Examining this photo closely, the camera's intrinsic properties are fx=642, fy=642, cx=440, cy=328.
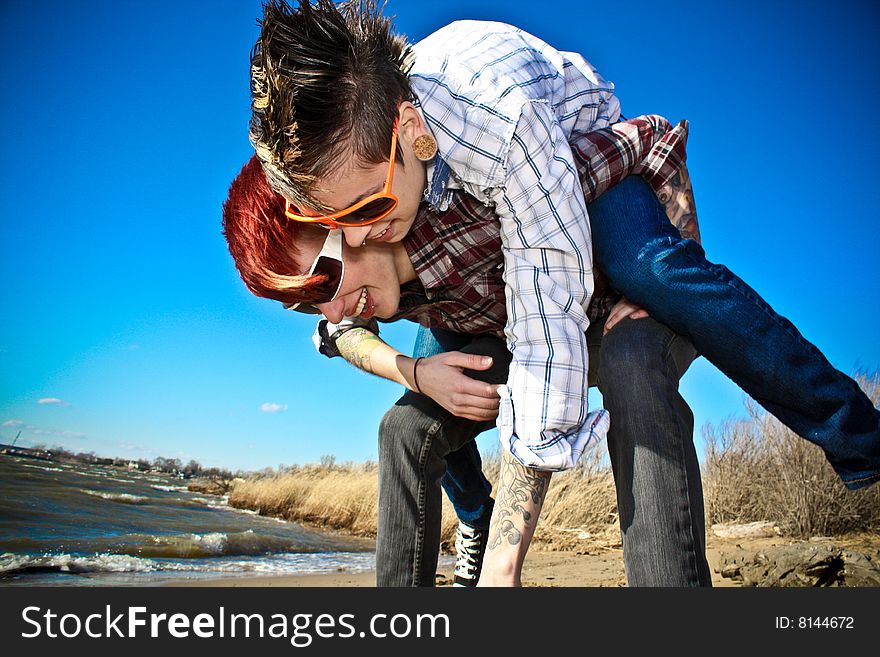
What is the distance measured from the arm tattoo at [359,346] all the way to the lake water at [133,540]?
15.9ft

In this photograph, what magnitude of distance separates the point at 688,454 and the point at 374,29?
1469 millimetres

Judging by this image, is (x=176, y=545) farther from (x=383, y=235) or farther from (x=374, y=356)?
(x=383, y=235)

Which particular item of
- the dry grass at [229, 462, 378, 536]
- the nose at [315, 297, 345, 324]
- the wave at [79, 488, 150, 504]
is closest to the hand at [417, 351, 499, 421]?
the nose at [315, 297, 345, 324]

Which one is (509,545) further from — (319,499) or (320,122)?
(319,499)

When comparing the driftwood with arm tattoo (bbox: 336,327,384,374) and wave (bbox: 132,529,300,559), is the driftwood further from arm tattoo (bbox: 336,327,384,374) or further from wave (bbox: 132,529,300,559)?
wave (bbox: 132,529,300,559)

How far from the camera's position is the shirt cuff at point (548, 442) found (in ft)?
5.39

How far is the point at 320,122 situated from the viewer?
169 centimetres

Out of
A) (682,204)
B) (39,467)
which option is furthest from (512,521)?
(39,467)

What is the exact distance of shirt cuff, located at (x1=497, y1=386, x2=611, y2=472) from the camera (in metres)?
1.64

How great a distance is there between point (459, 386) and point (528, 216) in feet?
1.93

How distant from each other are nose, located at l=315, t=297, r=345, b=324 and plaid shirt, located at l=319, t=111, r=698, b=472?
290mm

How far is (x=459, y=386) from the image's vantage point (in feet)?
6.66

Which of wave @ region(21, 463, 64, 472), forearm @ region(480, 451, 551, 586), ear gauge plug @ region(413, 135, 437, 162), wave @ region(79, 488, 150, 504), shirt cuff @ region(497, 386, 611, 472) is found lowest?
wave @ region(79, 488, 150, 504)

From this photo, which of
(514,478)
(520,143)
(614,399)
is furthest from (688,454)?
(520,143)
